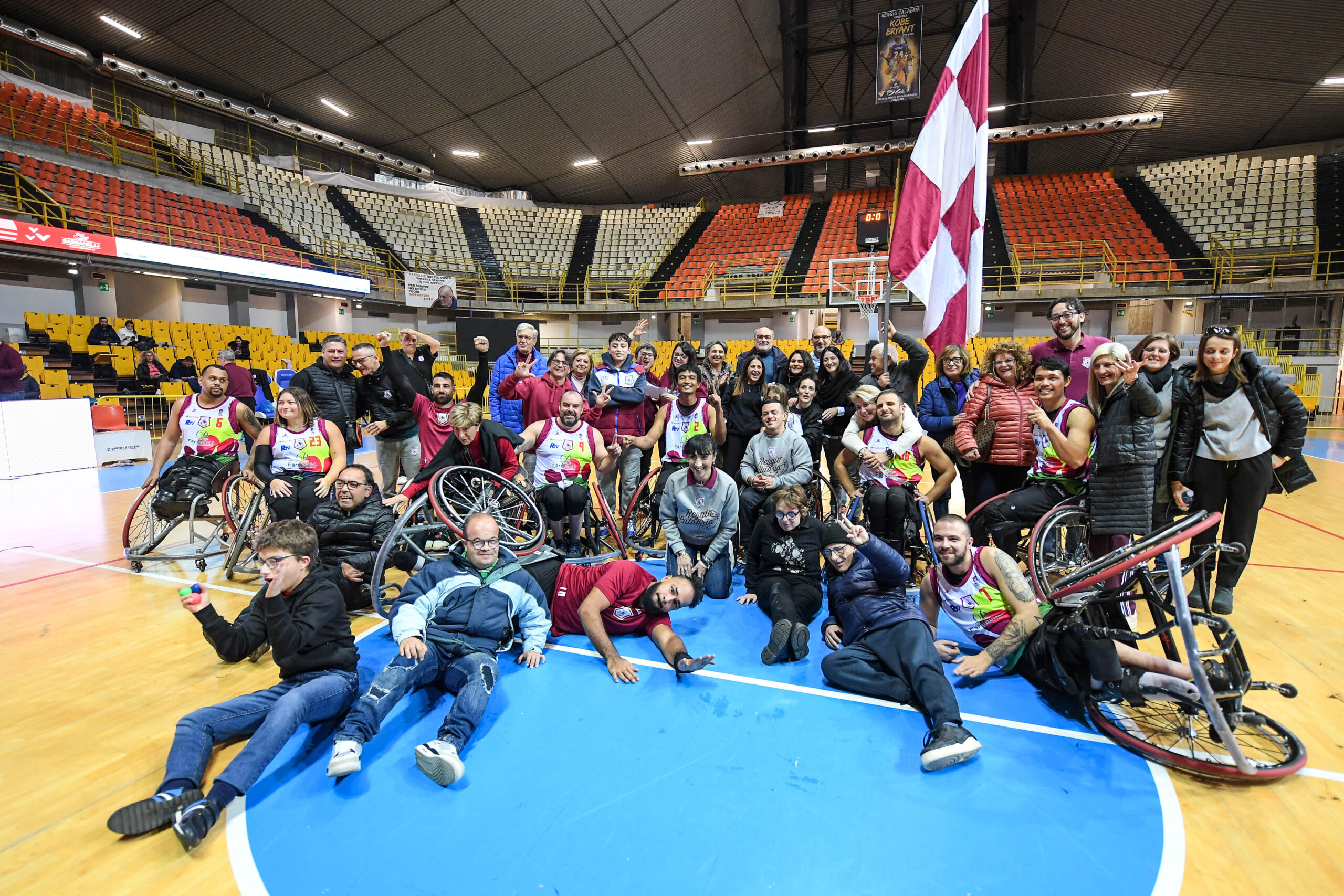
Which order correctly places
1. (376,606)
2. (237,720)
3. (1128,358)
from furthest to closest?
1. (376,606)
2. (1128,358)
3. (237,720)

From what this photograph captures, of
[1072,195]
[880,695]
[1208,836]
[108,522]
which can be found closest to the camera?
[1208,836]

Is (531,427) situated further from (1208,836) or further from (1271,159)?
(1271,159)

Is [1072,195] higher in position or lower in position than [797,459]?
higher

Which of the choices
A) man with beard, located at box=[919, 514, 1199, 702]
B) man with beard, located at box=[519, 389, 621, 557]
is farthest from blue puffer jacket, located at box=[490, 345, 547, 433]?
man with beard, located at box=[919, 514, 1199, 702]

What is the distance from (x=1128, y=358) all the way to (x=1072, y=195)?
22.4 meters

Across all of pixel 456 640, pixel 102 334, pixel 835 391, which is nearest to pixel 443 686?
pixel 456 640

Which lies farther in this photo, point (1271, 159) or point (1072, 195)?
point (1072, 195)

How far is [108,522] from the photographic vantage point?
20.6 feet

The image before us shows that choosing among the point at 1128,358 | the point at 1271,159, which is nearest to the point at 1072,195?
the point at 1271,159

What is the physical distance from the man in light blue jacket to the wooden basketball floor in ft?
1.38

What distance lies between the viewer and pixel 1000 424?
3961 millimetres

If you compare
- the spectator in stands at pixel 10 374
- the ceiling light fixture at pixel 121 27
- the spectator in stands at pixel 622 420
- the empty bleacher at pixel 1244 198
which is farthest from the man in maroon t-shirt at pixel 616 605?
the empty bleacher at pixel 1244 198

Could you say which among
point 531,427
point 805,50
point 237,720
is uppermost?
point 805,50

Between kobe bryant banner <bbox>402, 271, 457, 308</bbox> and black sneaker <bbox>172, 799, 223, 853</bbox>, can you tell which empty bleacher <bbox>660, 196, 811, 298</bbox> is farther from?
black sneaker <bbox>172, 799, 223, 853</bbox>
